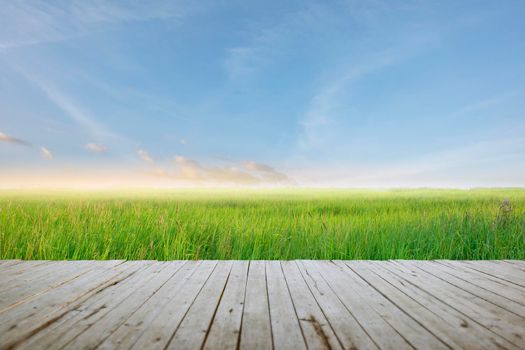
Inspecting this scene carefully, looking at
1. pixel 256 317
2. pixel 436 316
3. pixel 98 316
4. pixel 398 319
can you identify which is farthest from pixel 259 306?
pixel 436 316

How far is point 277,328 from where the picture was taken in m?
2.02

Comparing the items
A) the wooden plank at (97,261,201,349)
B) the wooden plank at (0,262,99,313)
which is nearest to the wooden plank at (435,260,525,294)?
the wooden plank at (97,261,201,349)

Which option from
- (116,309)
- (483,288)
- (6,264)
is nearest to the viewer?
(116,309)

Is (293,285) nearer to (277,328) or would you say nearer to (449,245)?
(277,328)

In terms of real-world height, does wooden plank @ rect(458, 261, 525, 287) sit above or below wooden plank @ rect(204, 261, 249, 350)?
above

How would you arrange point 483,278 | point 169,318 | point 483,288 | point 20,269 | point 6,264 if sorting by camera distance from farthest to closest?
point 6,264 < point 20,269 < point 483,278 < point 483,288 < point 169,318

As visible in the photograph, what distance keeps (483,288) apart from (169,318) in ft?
9.14

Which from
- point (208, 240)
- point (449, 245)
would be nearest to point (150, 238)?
point (208, 240)

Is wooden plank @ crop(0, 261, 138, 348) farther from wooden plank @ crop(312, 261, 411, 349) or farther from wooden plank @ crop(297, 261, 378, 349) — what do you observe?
wooden plank @ crop(312, 261, 411, 349)

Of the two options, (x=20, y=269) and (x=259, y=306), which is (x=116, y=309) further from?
(x=20, y=269)

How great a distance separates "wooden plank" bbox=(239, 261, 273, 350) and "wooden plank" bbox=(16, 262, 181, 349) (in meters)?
0.81

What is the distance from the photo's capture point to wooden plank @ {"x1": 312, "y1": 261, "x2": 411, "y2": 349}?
1.86m

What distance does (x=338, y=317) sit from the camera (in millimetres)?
2195

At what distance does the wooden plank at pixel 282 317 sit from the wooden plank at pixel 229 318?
0.23m
